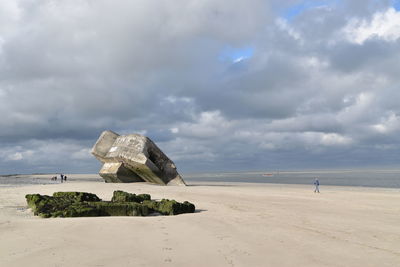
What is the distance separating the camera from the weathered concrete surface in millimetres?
23875

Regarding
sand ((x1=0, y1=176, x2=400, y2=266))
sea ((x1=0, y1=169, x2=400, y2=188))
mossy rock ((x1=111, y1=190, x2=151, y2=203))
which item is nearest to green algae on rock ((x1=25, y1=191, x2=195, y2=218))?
sand ((x1=0, y1=176, x2=400, y2=266))

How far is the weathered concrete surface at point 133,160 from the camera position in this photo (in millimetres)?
23875

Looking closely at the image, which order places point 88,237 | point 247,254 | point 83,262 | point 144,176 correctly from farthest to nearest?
1. point 144,176
2. point 88,237
3. point 247,254
4. point 83,262

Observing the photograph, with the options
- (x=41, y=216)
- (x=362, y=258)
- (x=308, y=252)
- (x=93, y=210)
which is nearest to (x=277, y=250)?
(x=308, y=252)

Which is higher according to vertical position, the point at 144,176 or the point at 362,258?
the point at 144,176

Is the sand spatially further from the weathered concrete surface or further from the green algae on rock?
the weathered concrete surface

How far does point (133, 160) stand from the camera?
23.6m

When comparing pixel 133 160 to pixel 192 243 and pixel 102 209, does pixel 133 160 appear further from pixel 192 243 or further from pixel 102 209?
pixel 192 243

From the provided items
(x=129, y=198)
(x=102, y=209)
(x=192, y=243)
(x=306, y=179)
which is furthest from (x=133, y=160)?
(x=306, y=179)

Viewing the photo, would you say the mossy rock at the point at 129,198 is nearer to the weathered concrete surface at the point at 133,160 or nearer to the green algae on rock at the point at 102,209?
the green algae on rock at the point at 102,209

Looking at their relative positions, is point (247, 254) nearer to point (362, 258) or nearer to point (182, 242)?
point (182, 242)

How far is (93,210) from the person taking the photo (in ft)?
29.6

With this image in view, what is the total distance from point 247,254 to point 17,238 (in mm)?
3783

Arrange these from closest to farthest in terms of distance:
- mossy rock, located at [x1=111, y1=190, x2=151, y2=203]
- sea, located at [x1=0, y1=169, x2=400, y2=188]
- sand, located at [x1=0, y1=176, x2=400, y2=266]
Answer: sand, located at [x1=0, y1=176, x2=400, y2=266]
mossy rock, located at [x1=111, y1=190, x2=151, y2=203]
sea, located at [x1=0, y1=169, x2=400, y2=188]
